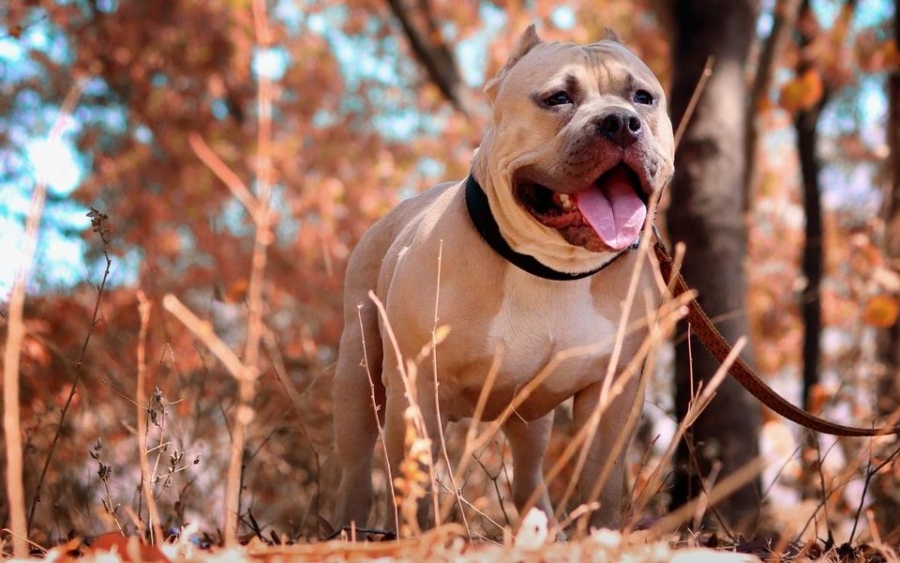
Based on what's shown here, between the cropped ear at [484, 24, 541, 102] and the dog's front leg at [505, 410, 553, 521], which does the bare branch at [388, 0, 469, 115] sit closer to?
the dog's front leg at [505, 410, 553, 521]

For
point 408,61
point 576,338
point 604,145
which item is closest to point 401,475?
point 576,338

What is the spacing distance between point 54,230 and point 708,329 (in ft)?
24.5

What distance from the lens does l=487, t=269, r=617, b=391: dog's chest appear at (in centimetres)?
338

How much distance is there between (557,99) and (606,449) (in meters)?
1.11

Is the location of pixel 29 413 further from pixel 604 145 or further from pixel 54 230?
pixel 604 145

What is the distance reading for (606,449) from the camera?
350cm

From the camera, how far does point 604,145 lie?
10.2 ft

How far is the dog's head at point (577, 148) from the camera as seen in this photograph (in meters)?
3.14

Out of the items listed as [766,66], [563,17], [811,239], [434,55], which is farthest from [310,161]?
[766,66]

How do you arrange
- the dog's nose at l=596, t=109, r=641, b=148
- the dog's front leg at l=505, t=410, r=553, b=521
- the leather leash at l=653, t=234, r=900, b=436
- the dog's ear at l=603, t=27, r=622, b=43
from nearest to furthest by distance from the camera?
the dog's nose at l=596, t=109, r=641, b=148 < the leather leash at l=653, t=234, r=900, b=436 < the dog's ear at l=603, t=27, r=622, b=43 < the dog's front leg at l=505, t=410, r=553, b=521

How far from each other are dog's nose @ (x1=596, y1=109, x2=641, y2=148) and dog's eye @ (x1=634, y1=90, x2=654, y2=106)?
368 millimetres

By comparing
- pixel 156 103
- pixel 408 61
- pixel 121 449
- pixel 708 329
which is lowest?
pixel 121 449

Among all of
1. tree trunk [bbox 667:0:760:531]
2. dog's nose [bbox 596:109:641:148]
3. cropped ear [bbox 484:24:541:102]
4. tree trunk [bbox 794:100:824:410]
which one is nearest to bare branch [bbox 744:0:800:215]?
tree trunk [bbox 667:0:760:531]

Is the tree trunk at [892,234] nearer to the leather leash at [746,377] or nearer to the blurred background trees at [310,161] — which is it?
the blurred background trees at [310,161]
